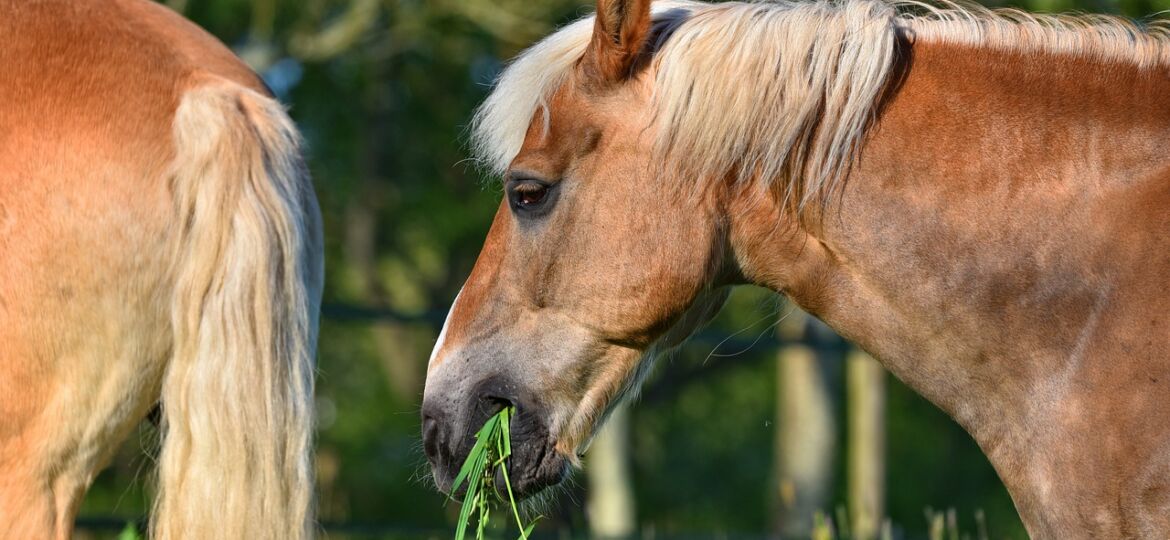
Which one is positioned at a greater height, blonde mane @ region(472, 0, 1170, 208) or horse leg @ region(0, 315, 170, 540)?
blonde mane @ region(472, 0, 1170, 208)

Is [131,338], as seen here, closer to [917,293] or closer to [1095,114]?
[917,293]

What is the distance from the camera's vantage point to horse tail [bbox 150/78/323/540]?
8.98ft

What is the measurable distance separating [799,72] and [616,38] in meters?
0.38

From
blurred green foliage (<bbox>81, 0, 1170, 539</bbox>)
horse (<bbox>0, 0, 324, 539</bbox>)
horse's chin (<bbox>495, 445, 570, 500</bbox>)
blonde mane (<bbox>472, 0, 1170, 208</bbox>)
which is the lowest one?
blurred green foliage (<bbox>81, 0, 1170, 539</bbox>)

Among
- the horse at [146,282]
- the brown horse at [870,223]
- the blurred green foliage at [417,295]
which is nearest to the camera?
the brown horse at [870,223]

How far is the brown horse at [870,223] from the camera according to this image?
2.18 m

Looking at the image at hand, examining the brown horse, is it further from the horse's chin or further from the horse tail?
the horse tail

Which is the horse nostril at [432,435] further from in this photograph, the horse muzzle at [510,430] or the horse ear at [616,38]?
the horse ear at [616,38]

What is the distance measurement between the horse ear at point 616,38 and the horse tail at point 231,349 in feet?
3.03

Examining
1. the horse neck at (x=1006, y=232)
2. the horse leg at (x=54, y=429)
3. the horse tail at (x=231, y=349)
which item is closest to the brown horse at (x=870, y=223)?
the horse neck at (x=1006, y=232)

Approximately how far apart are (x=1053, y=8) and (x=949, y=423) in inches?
640

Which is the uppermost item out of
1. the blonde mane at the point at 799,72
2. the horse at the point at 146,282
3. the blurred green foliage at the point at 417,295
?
the blonde mane at the point at 799,72

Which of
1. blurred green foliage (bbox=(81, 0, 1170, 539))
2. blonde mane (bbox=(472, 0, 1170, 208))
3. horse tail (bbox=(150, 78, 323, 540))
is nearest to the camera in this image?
blonde mane (bbox=(472, 0, 1170, 208))

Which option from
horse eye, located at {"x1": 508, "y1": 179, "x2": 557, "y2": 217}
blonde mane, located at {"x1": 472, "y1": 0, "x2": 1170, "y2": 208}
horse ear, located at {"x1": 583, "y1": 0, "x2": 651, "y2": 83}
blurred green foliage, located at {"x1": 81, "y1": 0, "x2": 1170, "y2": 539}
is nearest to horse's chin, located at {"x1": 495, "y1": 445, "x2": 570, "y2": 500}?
horse eye, located at {"x1": 508, "y1": 179, "x2": 557, "y2": 217}
